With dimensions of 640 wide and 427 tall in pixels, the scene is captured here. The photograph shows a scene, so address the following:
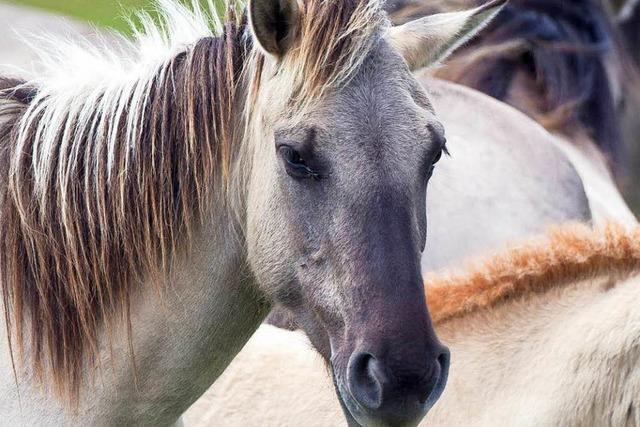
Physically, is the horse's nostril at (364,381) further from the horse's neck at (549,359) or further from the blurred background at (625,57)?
the blurred background at (625,57)

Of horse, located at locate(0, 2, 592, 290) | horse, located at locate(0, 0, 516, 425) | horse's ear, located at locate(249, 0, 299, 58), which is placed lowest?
horse, located at locate(0, 2, 592, 290)

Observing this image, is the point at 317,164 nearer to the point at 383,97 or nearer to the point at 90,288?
the point at 383,97

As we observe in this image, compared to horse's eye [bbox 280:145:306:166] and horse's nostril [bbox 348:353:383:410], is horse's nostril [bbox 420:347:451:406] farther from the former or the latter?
horse's eye [bbox 280:145:306:166]

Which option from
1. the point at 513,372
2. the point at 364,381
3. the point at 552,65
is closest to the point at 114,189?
the point at 364,381

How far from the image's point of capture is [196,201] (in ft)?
7.25

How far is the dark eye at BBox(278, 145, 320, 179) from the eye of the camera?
2066 millimetres

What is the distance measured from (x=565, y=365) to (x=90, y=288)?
114 centimetres

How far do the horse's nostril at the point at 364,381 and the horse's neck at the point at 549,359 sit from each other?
0.63 meters

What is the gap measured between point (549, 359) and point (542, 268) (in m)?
0.29

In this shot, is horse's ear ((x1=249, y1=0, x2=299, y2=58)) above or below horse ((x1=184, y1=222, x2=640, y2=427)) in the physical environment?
above

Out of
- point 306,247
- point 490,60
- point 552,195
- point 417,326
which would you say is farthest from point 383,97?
point 490,60

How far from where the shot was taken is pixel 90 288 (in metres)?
2.20

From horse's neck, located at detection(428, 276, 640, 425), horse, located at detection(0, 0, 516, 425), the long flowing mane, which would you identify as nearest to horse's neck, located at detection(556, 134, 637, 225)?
the long flowing mane

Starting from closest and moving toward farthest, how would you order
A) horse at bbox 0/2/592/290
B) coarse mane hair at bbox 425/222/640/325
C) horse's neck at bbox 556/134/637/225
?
coarse mane hair at bbox 425/222/640/325, horse at bbox 0/2/592/290, horse's neck at bbox 556/134/637/225
